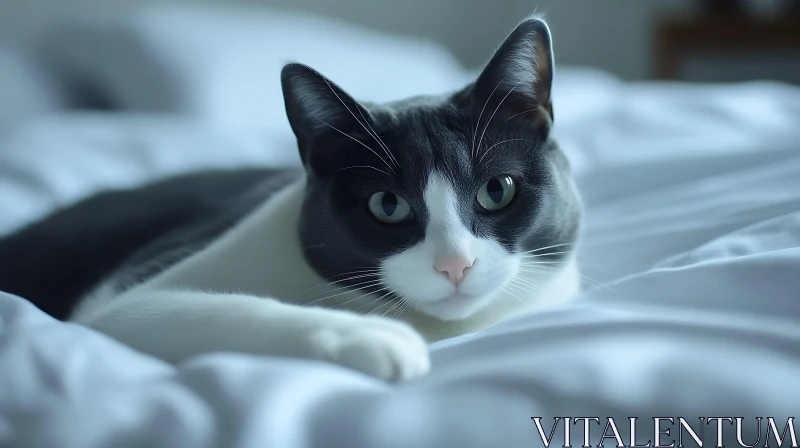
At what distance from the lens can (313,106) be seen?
0.89 metres

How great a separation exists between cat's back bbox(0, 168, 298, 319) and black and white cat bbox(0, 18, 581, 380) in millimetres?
82

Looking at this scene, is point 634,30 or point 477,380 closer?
point 477,380

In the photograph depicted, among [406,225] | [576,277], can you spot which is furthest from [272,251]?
[576,277]

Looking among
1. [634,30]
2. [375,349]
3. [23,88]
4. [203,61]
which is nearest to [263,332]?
[375,349]

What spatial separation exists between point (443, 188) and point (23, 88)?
1574 mm

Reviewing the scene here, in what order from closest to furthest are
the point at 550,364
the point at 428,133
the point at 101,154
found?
the point at 550,364, the point at 428,133, the point at 101,154

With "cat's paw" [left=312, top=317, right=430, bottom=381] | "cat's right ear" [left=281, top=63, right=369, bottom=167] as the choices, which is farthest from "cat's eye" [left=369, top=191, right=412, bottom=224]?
"cat's paw" [left=312, top=317, right=430, bottom=381]

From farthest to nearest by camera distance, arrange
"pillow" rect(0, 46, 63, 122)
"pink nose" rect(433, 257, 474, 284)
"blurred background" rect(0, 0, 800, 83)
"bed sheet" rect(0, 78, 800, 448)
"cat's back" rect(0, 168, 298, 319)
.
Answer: "blurred background" rect(0, 0, 800, 83)
"pillow" rect(0, 46, 63, 122)
"cat's back" rect(0, 168, 298, 319)
"pink nose" rect(433, 257, 474, 284)
"bed sheet" rect(0, 78, 800, 448)

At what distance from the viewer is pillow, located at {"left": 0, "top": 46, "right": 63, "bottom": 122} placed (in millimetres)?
1818

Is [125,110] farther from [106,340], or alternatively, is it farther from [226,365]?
[226,365]

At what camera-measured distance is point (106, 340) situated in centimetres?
68

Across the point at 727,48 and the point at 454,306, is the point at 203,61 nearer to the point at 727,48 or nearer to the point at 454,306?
the point at 454,306

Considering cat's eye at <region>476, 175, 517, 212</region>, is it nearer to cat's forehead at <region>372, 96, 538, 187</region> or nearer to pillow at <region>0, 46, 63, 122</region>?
cat's forehead at <region>372, 96, 538, 187</region>

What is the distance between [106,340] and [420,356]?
1.05ft
